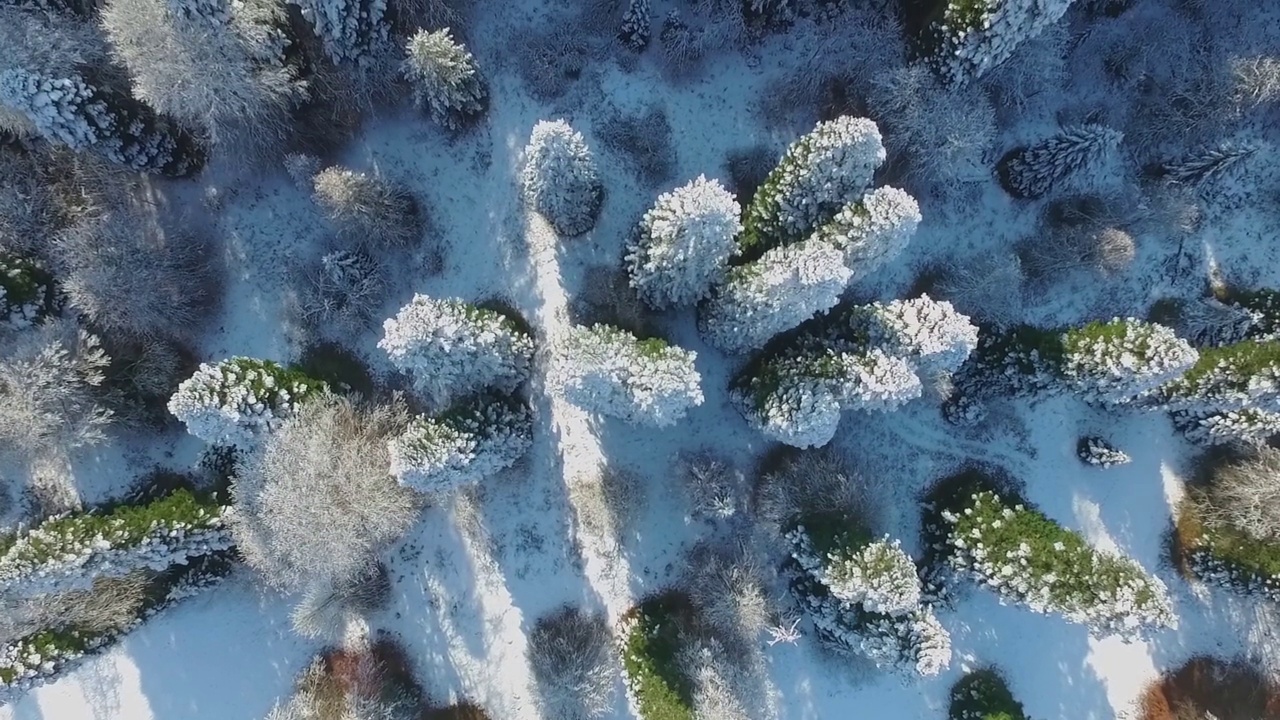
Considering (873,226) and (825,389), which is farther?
(825,389)

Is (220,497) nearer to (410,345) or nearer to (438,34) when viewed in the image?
(410,345)

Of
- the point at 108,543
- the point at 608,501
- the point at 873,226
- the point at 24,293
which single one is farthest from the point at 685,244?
the point at 24,293

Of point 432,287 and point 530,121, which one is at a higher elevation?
point 530,121

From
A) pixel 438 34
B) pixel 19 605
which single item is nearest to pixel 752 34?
pixel 438 34

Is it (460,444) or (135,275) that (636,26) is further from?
(135,275)

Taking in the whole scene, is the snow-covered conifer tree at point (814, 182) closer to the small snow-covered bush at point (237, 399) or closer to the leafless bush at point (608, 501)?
the leafless bush at point (608, 501)

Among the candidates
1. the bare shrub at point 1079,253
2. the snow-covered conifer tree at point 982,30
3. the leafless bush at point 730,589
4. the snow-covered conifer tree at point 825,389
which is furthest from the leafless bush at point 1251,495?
the snow-covered conifer tree at point 982,30

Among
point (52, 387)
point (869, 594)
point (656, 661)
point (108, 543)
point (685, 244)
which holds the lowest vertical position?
point (656, 661)
